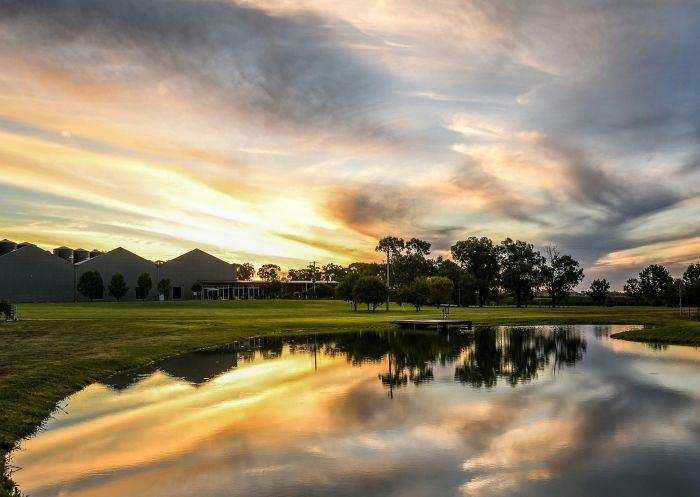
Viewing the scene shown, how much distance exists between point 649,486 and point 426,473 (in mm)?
4527

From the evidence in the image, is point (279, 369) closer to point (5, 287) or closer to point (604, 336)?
point (604, 336)

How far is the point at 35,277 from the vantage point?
104 meters

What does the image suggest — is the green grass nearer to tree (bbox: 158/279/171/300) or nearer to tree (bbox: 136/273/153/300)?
tree (bbox: 136/273/153/300)

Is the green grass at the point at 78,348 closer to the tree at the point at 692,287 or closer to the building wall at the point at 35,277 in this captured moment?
the tree at the point at 692,287

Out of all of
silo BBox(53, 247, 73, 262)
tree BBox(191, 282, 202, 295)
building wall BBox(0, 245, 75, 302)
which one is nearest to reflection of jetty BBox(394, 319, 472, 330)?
tree BBox(191, 282, 202, 295)

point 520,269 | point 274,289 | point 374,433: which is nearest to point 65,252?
point 274,289

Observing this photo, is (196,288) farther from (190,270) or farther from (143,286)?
(143,286)

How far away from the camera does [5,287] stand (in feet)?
330

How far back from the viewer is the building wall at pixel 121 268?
4341 inches

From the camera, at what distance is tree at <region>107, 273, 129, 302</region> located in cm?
10456

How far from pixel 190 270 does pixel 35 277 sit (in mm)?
30401

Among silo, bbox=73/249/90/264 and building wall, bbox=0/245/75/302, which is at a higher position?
silo, bbox=73/249/90/264

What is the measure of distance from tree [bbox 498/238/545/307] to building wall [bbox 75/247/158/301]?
3182 inches

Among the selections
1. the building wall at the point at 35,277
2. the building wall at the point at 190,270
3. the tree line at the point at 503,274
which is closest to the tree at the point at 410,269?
the tree line at the point at 503,274
